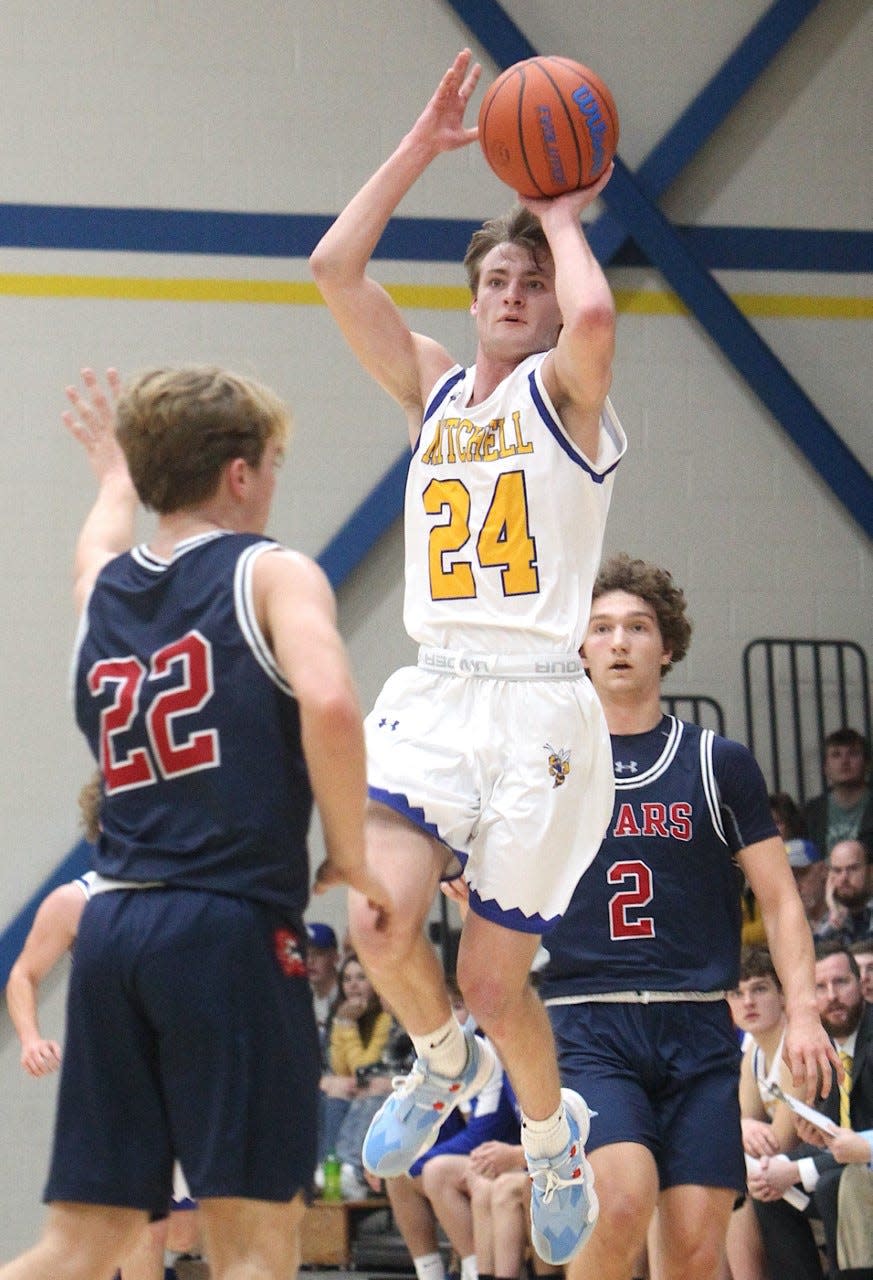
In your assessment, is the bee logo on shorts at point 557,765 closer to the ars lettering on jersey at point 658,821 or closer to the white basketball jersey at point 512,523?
the white basketball jersey at point 512,523

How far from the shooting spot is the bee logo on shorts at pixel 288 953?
3.10 metres

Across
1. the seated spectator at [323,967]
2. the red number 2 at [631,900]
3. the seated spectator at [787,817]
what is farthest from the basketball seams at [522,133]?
the seated spectator at [787,817]

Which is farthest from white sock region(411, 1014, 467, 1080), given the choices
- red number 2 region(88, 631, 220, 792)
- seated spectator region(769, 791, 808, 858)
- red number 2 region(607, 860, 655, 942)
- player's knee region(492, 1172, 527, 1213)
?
seated spectator region(769, 791, 808, 858)

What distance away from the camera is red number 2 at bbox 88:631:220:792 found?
3096 millimetres

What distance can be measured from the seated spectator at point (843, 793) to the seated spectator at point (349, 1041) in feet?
8.78

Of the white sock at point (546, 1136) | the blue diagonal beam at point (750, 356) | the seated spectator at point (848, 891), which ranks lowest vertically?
the white sock at point (546, 1136)

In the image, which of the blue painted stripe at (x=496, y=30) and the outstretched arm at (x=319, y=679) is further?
the blue painted stripe at (x=496, y=30)

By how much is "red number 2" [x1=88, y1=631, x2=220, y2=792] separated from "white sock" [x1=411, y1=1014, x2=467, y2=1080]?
1.46m

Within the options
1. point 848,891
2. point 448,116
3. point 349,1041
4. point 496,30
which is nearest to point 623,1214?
point 448,116

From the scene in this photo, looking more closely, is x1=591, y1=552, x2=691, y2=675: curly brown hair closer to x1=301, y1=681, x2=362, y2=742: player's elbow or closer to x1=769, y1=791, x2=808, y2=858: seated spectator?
x1=301, y1=681, x2=362, y2=742: player's elbow

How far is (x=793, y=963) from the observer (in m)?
4.66

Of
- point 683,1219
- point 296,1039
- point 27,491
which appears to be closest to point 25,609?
point 27,491

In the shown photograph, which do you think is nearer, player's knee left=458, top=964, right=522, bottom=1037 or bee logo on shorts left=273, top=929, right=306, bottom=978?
bee logo on shorts left=273, top=929, right=306, bottom=978

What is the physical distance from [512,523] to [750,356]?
684 cm
